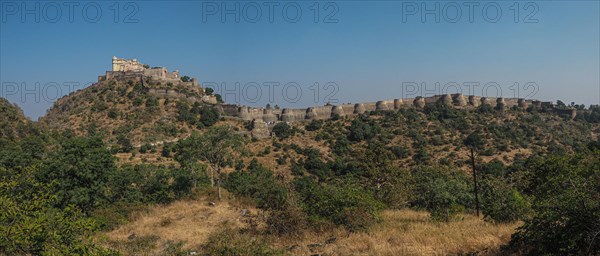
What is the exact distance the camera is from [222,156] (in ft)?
64.8

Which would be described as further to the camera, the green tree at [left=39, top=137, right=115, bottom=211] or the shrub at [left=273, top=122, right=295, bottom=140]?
the shrub at [left=273, top=122, right=295, bottom=140]

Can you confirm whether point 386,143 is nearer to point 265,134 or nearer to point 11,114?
point 265,134

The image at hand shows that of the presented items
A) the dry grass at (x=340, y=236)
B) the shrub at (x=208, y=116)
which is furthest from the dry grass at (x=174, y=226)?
the shrub at (x=208, y=116)

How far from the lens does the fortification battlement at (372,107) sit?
61.7 metres

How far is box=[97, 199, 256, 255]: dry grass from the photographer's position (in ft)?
36.6

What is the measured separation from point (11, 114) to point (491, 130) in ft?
194

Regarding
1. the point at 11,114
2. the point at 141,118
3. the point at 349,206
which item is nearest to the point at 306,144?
the point at 141,118

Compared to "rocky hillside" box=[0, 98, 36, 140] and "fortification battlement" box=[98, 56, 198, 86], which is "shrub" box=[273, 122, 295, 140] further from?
"rocky hillside" box=[0, 98, 36, 140]

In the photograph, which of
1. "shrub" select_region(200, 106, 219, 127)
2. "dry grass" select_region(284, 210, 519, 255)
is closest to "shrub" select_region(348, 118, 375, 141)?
"shrub" select_region(200, 106, 219, 127)

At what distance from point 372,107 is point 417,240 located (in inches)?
2275

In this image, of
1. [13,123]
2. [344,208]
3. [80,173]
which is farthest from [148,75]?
[344,208]

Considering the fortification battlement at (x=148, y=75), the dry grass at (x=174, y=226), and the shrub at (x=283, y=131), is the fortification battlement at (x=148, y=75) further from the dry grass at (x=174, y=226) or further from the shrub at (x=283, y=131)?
the dry grass at (x=174, y=226)

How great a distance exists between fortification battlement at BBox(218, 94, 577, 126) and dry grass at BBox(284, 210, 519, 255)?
168ft

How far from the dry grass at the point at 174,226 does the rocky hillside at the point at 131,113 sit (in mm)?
28238
